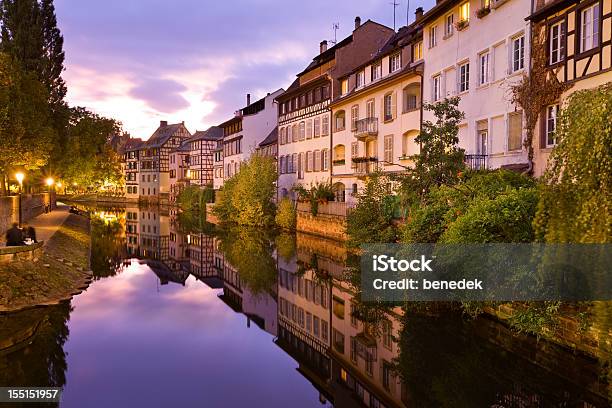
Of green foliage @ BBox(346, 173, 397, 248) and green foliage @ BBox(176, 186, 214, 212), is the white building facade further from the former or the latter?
green foliage @ BBox(176, 186, 214, 212)

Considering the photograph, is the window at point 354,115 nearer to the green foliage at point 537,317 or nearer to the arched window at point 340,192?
the arched window at point 340,192

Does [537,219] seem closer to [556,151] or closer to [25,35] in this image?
[556,151]

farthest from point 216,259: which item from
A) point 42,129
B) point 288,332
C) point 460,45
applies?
point 460,45

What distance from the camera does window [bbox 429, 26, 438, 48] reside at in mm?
26000

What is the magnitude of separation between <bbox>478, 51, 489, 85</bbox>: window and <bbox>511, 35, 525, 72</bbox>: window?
1.68 m

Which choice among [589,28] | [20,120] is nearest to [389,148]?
[589,28]

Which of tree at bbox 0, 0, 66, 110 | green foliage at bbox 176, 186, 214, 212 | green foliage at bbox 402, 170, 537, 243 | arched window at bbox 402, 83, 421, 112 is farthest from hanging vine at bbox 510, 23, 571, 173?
green foliage at bbox 176, 186, 214, 212

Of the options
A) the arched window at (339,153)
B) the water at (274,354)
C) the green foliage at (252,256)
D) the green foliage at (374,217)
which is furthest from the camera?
the arched window at (339,153)

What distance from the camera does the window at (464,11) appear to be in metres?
23.1

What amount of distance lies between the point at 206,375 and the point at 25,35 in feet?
111

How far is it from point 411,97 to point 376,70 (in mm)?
4238

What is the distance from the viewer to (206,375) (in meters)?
11.6

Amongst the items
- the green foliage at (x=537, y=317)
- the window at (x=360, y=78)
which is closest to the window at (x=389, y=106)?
the window at (x=360, y=78)

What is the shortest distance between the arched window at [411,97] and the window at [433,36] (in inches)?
118
